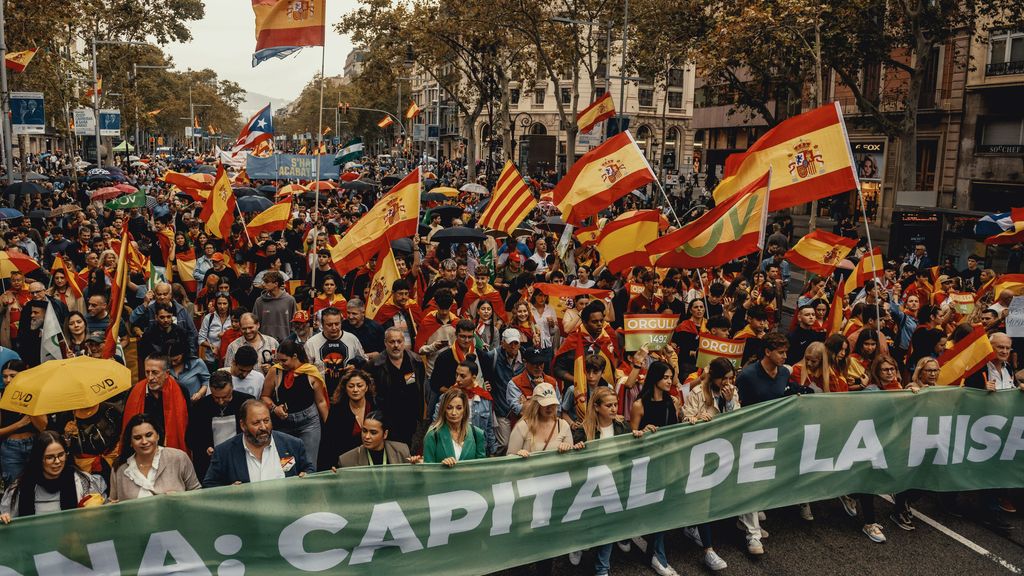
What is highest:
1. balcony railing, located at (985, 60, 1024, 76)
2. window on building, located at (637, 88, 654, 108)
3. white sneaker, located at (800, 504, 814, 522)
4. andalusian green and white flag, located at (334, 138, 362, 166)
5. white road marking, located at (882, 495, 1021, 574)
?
window on building, located at (637, 88, 654, 108)

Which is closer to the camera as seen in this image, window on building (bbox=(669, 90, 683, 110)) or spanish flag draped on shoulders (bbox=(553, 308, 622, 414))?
spanish flag draped on shoulders (bbox=(553, 308, 622, 414))

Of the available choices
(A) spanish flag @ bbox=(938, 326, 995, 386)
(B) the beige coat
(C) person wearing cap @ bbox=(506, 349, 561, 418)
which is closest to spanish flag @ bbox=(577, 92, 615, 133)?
(A) spanish flag @ bbox=(938, 326, 995, 386)

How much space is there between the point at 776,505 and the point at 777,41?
68.6ft

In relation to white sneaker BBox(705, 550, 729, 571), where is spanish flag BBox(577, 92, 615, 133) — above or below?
above

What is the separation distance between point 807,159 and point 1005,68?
2565 cm

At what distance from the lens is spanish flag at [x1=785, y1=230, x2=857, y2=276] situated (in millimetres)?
11380

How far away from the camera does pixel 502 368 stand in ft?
24.2

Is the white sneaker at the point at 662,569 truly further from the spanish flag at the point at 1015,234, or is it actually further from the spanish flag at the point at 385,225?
the spanish flag at the point at 1015,234

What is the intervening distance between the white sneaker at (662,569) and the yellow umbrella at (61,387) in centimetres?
387

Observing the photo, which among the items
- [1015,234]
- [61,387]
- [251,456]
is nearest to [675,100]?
[1015,234]

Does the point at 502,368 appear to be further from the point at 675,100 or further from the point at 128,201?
the point at 675,100

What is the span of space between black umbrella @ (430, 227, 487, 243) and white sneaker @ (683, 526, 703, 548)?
27.8ft

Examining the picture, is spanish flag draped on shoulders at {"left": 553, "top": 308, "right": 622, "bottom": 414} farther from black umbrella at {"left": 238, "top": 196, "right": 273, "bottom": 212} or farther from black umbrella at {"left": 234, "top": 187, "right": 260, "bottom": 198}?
black umbrella at {"left": 234, "top": 187, "right": 260, "bottom": 198}

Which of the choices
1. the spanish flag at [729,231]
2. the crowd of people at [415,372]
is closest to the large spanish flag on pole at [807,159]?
the spanish flag at [729,231]
